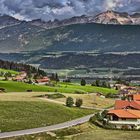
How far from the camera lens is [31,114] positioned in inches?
4619

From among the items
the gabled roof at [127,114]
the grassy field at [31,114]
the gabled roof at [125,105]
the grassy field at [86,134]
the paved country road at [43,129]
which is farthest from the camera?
the gabled roof at [125,105]

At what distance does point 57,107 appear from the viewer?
133875 mm

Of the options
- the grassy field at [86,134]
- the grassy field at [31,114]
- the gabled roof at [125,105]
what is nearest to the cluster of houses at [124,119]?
the grassy field at [86,134]

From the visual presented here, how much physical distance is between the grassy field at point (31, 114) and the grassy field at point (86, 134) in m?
7.70

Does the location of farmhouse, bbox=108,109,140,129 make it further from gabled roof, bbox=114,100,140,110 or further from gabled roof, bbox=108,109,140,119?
gabled roof, bbox=114,100,140,110

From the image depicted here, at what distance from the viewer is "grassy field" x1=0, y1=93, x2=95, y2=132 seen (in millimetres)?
104262

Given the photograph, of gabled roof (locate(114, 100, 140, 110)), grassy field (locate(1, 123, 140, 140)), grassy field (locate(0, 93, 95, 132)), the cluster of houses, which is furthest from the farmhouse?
gabled roof (locate(114, 100, 140, 110))

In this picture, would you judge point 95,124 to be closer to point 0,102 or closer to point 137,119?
point 137,119

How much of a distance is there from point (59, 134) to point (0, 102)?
37952 mm

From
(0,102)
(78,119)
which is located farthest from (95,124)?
(0,102)

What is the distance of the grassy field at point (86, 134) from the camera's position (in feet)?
303

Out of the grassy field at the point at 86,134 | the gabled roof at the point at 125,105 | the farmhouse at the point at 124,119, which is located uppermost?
the gabled roof at the point at 125,105

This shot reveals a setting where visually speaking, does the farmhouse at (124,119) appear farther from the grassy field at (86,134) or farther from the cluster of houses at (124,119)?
the grassy field at (86,134)

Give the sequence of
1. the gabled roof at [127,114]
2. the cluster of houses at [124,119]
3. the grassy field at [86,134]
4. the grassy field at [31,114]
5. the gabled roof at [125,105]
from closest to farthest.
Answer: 1. the grassy field at [86,134]
2. the grassy field at [31,114]
3. the cluster of houses at [124,119]
4. the gabled roof at [127,114]
5. the gabled roof at [125,105]
